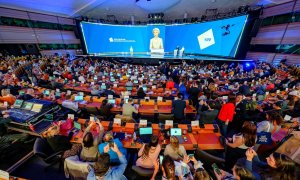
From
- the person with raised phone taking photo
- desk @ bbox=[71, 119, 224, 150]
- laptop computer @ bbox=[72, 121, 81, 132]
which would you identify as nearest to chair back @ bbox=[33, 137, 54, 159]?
desk @ bbox=[71, 119, 224, 150]

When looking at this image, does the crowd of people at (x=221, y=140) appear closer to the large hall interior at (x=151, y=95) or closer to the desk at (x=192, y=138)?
the large hall interior at (x=151, y=95)

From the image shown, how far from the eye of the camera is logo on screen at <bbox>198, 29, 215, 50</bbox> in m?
16.3

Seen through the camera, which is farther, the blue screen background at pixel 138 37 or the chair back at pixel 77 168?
the blue screen background at pixel 138 37

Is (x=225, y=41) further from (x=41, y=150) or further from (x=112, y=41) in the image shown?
(x=41, y=150)

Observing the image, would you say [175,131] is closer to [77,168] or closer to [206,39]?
[77,168]

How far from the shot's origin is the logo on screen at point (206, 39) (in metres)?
16.3

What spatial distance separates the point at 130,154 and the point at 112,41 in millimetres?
19320

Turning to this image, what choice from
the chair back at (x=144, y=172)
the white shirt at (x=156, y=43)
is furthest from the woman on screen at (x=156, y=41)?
the chair back at (x=144, y=172)

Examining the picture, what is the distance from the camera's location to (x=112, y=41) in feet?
68.5

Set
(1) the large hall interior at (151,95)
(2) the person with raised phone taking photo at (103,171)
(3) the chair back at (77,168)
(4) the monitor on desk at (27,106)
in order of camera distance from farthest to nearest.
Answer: (4) the monitor on desk at (27,106), (1) the large hall interior at (151,95), (3) the chair back at (77,168), (2) the person with raised phone taking photo at (103,171)

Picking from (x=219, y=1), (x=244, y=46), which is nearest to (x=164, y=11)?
(x=219, y=1)

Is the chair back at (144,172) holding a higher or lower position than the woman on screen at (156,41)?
lower

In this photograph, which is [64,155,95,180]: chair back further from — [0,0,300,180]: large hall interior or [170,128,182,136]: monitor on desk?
[170,128,182,136]: monitor on desk

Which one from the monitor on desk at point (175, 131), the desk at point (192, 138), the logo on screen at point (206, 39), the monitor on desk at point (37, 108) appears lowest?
the desk at point (192, 138)
